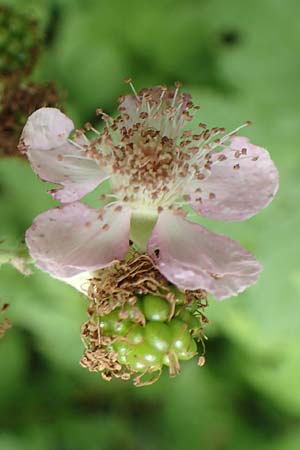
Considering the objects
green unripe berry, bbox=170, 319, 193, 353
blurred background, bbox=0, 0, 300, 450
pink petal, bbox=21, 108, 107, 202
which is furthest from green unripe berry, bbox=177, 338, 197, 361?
blurred background, bbox=0, 0, 300, 450

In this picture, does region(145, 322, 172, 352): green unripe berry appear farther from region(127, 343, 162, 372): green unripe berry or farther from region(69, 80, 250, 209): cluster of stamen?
region(69, 80, 250, 209): cluster of stamen

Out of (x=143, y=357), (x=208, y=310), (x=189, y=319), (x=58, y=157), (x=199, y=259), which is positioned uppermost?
(x=208, y=310)

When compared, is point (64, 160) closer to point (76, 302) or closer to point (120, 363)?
point (120, 363)

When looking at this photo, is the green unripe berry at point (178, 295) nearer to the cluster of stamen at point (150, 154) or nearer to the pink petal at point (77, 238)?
the pink petal at point (77, 238)

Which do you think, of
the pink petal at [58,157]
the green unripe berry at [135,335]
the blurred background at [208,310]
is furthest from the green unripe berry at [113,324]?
the blurred background at [208,310]

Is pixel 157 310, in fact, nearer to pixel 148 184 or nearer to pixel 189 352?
pixel 189 352

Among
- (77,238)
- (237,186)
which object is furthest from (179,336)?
(237,186)

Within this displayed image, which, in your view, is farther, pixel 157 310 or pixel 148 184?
pixel 148 184

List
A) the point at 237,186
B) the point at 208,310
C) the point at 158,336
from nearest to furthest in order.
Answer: the point at 158,336
the point at 237,186
the point at 208,310
